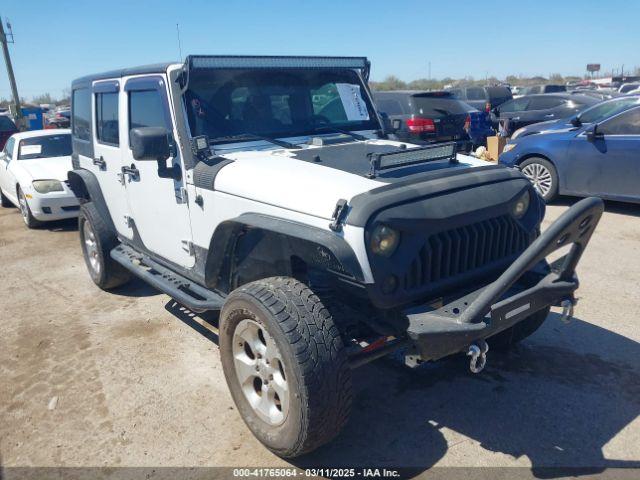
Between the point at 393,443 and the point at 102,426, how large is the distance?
1807 millimetres

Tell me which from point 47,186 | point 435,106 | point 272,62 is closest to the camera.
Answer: point 272,62

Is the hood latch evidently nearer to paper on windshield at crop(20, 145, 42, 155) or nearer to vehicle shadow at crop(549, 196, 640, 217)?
vehicle shadow at crop(549, 196, 640, 217)

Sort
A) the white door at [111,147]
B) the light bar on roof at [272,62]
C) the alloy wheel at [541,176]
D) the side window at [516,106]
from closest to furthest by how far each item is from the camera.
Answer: the light bar on roof at [272,62] → the white door at [111,147] → the alloy wheel at [541,176] → the side window at [516,106]

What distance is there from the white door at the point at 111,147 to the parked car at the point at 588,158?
5032 mm

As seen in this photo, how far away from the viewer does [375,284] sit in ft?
8.39

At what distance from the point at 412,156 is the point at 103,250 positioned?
10.9 ft

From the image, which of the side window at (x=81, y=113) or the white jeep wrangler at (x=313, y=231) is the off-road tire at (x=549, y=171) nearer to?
the white jeep wrangler at (x=313, y=231)

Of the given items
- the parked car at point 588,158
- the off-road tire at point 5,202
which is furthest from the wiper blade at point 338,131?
the off-road tire at point 5,202

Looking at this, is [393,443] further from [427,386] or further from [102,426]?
[102,426]

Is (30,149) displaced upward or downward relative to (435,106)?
downward

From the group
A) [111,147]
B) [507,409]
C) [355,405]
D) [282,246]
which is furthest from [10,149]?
[507,409]

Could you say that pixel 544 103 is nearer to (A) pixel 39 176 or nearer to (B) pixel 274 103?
(A) pixel 39 176

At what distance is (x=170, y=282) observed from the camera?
4.11m

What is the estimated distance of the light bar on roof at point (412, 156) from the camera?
3012mm
